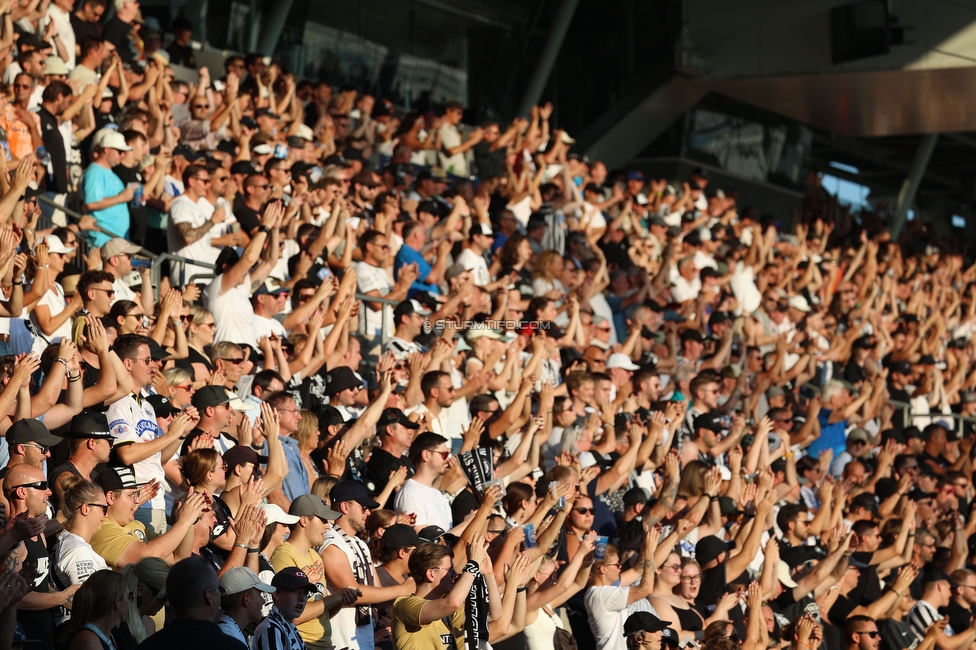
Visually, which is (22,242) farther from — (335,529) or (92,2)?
(92,2)

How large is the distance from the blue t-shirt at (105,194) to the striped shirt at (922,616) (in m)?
6.26

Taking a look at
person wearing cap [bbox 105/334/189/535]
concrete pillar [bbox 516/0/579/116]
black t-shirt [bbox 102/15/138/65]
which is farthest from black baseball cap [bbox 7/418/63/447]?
concrete pillar [bbox 516/0/579/116]

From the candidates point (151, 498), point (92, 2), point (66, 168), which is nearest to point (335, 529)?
point (151, 498)

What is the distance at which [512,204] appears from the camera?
14.7m

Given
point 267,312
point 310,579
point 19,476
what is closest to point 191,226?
point 267,312

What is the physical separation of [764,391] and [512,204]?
133 inches

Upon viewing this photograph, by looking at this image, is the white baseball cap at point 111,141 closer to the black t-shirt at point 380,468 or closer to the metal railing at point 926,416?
the black t-shirt at point 380,468

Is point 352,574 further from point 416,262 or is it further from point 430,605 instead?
point 416,262

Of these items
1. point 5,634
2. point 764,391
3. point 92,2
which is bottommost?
point 764,391

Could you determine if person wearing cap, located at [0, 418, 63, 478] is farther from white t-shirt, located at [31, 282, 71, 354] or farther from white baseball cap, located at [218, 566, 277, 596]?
white t-shirt, located at [31, 282, 71, 354]

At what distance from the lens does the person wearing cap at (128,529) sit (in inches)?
229

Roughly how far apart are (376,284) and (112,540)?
542cm

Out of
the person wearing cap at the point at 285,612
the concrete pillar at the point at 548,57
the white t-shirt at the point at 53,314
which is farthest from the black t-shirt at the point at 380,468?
the concrete pillar at the point at 548,57

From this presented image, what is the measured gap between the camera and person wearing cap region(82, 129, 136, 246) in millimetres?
9812
